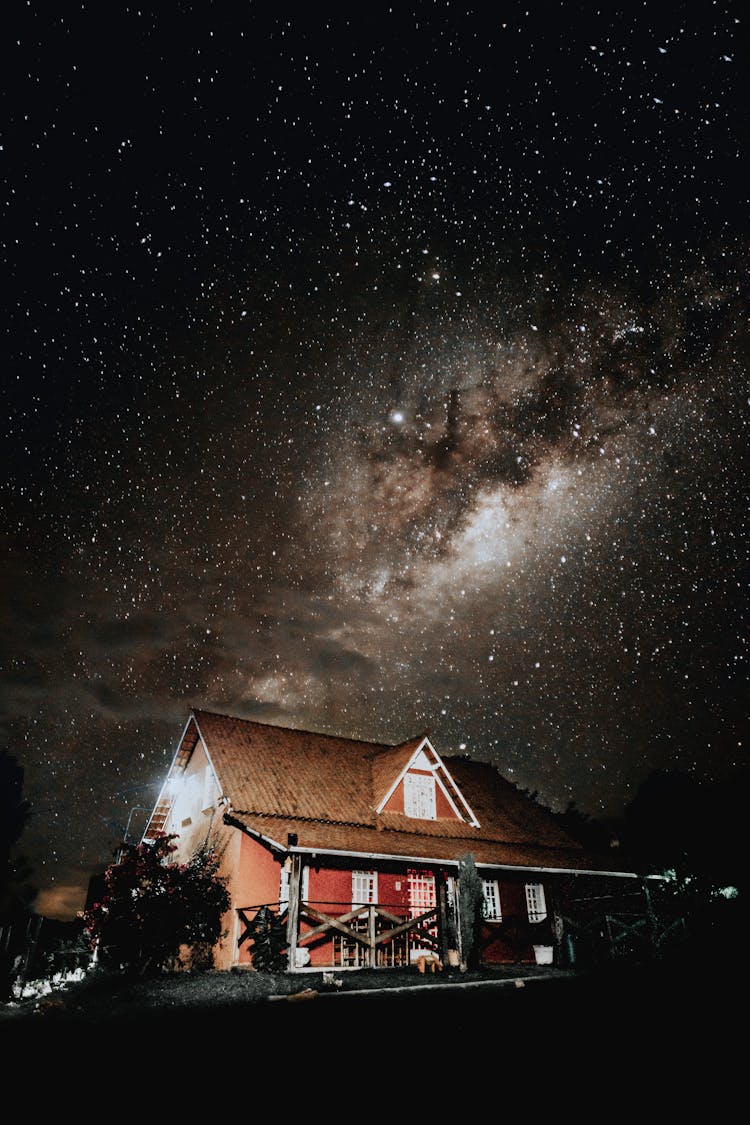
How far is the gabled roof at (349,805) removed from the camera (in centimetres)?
1822

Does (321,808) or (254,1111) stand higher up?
(321,808)

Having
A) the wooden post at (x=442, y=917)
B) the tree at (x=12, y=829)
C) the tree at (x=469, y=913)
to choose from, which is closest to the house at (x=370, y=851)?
the wooden post at (x=442, y=917)

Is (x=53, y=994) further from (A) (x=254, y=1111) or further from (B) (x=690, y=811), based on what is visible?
(B) (x=690, y=811)

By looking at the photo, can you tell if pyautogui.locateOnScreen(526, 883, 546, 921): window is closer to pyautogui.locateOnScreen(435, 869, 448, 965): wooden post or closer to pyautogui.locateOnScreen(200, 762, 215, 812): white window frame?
pyautogui.locateOnScreen(435, 869, 448, 965): wooden post

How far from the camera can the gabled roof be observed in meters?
18.2

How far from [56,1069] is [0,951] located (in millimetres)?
11637

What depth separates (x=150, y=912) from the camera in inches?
571

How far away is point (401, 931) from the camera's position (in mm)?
14633

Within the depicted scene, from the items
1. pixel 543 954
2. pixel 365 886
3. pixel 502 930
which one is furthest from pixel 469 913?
pixel 543 954

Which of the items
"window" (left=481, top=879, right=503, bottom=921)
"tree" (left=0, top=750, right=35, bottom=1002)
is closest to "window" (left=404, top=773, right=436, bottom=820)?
"window" (left=481, top=879, right=503, bottom=921)

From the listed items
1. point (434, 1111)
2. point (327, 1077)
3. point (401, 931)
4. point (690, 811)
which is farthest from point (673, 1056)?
point (690, 811)

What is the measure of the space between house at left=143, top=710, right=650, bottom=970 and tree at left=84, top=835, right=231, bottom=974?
105 centimetres

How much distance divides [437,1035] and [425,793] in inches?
705

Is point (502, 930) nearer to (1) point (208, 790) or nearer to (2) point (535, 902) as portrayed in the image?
(2) point (535, 902)
